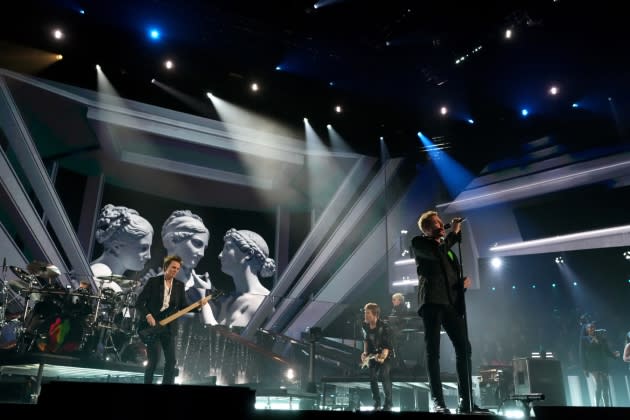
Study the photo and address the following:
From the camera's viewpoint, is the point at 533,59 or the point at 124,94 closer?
the point at 533,59

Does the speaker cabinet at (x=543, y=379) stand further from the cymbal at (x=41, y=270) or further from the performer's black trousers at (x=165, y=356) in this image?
the cymbal at (x=41, y=270)

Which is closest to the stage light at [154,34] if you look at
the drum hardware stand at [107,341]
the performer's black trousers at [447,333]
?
the drum hardware stand at [107,341]

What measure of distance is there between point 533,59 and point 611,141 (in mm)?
1998

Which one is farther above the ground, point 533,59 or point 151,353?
point 533,59

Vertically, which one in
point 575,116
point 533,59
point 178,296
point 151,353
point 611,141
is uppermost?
point 533,59

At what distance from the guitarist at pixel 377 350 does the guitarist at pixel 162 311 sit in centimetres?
242

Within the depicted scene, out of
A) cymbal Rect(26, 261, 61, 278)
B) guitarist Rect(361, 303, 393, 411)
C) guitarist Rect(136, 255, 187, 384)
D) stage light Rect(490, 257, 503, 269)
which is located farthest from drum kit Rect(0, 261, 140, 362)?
stage light Rect(490, 257, 503, 269)

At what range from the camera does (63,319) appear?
19.8 feet

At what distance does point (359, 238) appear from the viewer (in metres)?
10.9

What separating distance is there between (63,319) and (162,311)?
2.32m

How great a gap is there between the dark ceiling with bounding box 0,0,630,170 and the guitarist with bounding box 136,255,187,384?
175 inches

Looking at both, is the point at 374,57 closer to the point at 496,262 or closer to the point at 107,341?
the point at 496,262

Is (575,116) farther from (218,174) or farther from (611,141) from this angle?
(218,174)

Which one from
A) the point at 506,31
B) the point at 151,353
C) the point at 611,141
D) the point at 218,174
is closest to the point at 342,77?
the point at 506,31
